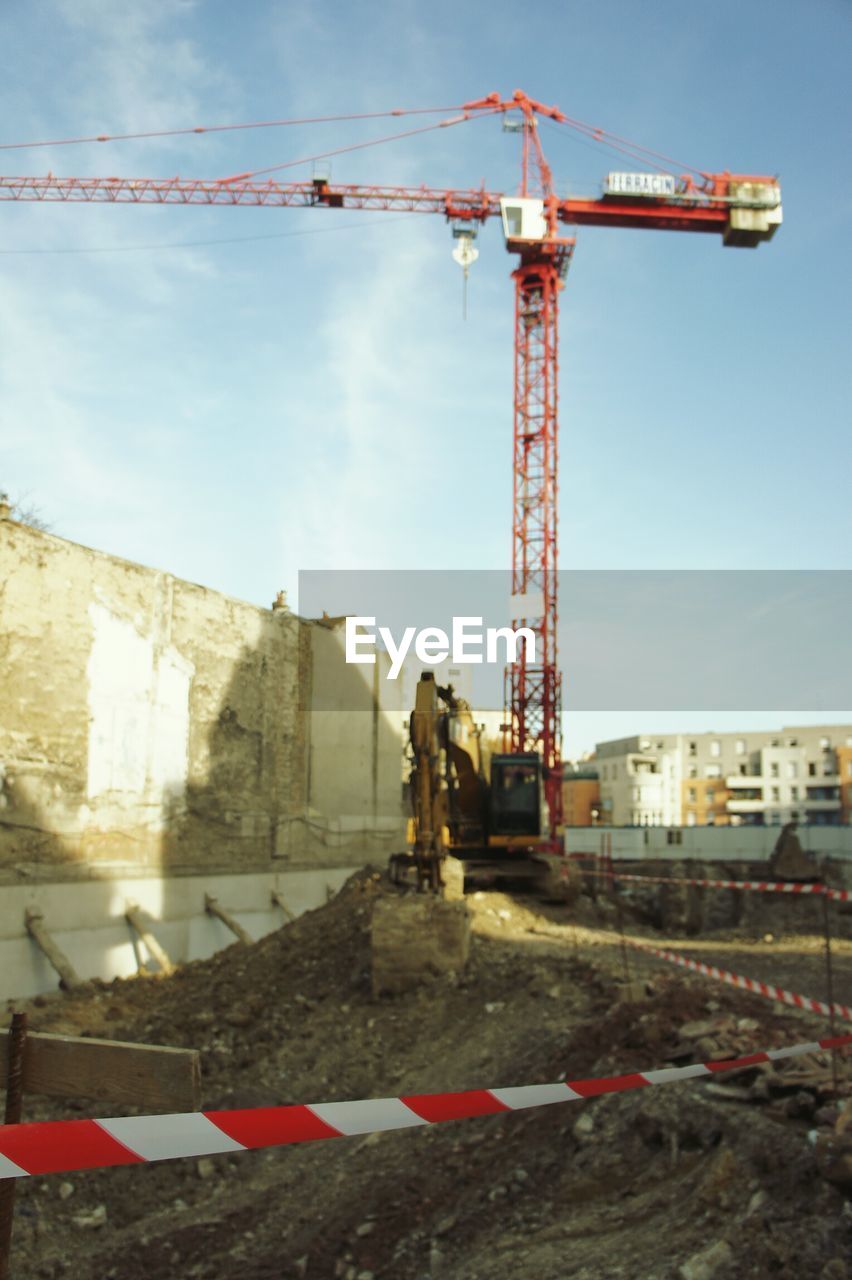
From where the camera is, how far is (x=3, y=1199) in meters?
2.67

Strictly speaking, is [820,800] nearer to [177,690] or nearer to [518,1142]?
[177,690]

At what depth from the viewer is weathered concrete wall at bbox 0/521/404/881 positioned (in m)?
15.3

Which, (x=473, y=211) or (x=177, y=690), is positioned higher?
(x=473, y=211)

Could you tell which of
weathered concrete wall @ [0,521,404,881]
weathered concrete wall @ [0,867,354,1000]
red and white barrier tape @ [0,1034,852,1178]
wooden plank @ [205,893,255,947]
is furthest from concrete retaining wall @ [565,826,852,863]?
red and white barrier tape @ [0,1034,852,1178]

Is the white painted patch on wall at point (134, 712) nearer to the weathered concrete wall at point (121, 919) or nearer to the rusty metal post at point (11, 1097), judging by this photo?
the weathered concrete wall at point (121, 919)

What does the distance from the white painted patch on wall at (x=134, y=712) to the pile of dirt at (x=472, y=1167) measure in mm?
5542

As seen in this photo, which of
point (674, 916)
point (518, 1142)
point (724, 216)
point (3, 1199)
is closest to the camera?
point (3, 1199)

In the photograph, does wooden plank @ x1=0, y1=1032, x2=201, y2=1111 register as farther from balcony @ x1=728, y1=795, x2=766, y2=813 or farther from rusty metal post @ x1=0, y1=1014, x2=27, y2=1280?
balcony @ x1=728, y1=795, x2=766, y2=813

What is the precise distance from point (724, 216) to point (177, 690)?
29616mm

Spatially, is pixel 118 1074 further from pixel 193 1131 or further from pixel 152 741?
pixel 152 741

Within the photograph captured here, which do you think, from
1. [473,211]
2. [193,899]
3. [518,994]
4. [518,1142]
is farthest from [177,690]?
[473,211]

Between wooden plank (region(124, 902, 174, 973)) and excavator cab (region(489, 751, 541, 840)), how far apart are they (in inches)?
248

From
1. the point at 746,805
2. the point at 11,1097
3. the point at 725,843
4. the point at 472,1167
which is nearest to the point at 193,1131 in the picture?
the point at 11,1097

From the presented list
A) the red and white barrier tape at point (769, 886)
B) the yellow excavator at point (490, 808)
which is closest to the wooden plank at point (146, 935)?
the yellow excavator at point (490, 808)
